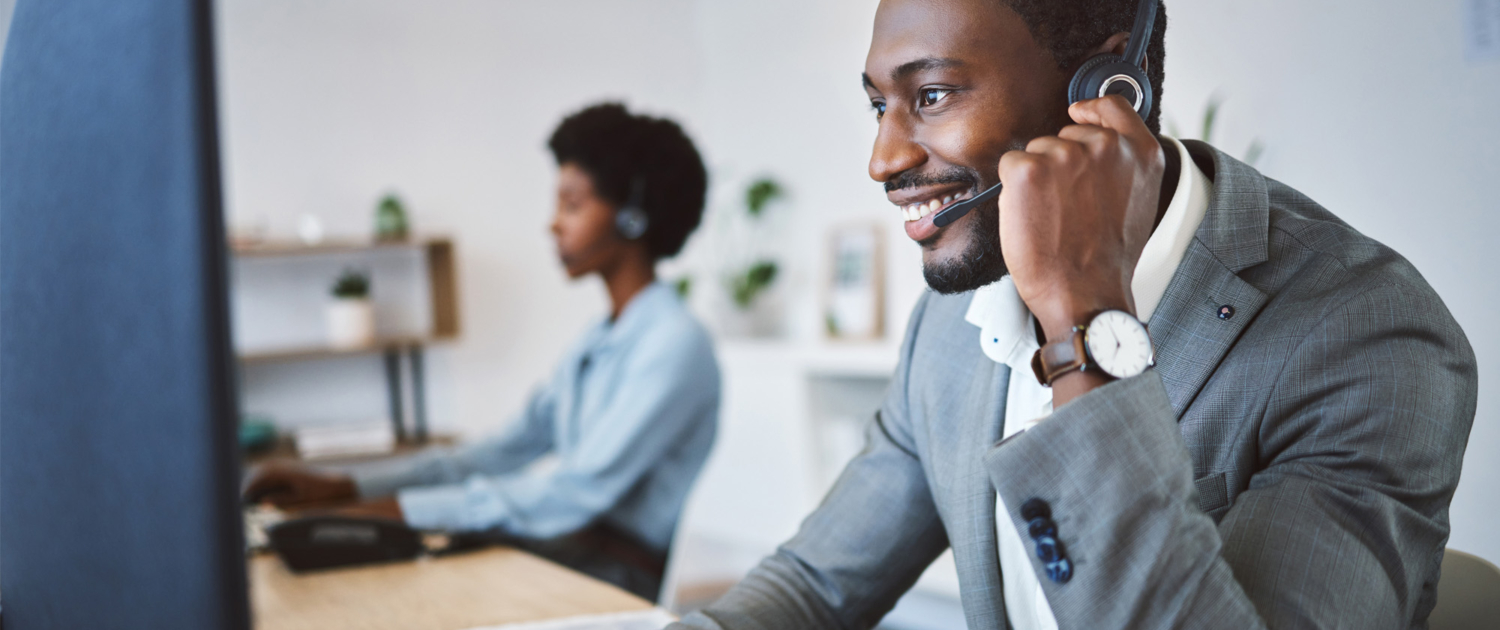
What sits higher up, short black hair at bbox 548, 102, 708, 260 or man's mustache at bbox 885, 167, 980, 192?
short black hair at bbox 548, 102, 708, 260

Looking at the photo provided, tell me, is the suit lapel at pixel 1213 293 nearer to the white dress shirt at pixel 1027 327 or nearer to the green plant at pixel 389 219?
the white dress shirt at pixel 1027 327

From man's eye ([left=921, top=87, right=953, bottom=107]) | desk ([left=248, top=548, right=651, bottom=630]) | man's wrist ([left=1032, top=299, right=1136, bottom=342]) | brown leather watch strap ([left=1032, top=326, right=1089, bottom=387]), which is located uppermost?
man's eye ([left=921, top=87, right=953, bottom=107])

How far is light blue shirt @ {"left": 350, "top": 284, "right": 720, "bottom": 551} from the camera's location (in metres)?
1.47

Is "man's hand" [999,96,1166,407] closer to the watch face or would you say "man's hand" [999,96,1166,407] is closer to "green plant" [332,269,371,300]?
the watch face

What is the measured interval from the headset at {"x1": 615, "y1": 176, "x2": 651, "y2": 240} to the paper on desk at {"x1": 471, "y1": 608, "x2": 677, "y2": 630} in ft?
3.66

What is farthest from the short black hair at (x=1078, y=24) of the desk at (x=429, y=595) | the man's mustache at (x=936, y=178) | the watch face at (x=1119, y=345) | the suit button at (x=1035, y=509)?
the desk at (x=429, y=595)

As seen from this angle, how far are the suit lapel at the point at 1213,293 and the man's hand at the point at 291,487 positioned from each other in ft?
4.44

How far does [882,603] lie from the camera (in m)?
0.89

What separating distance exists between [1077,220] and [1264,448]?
8.1 inches

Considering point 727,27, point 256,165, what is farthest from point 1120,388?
point 256,165

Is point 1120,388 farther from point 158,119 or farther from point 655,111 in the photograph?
point 655,111

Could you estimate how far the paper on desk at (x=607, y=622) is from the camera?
92cm

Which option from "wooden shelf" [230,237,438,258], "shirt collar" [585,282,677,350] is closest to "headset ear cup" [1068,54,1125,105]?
"shirt collar" [585,282,677,350]

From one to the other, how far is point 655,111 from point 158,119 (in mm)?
3966
